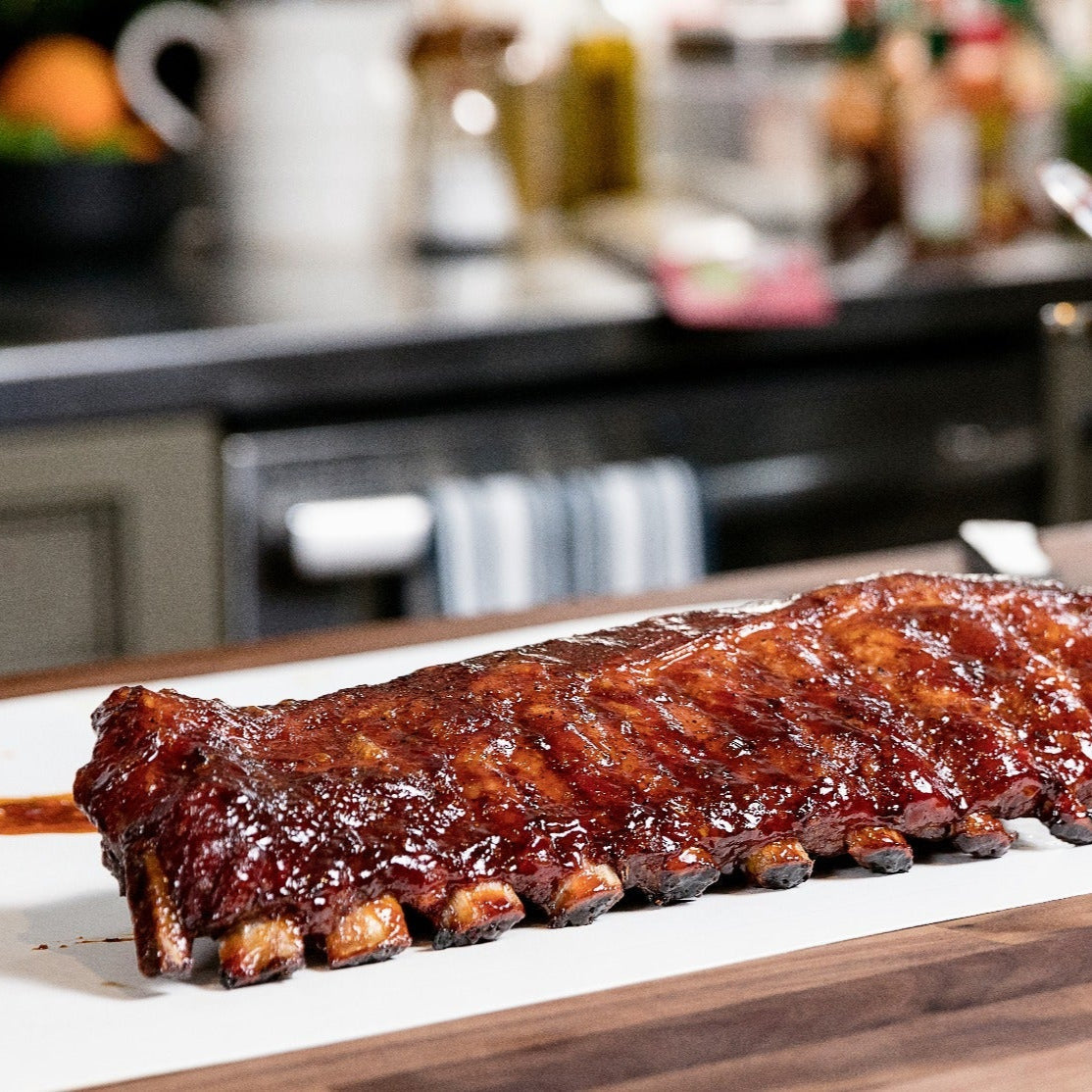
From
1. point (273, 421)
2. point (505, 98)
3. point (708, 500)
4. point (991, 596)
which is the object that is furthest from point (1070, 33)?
point (991, 596)

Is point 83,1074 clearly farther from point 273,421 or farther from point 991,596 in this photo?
point 273,421

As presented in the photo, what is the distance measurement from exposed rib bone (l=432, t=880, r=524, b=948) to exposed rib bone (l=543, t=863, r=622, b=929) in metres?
0.02

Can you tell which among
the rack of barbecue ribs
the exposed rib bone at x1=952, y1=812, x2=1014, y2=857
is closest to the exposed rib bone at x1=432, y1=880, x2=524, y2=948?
the rack of barbecue ribs

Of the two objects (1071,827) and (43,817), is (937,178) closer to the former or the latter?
(1071,827)

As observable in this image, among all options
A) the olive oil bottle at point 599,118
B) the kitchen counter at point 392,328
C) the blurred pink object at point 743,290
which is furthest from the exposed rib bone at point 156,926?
the olive oil bottle at point 599,118

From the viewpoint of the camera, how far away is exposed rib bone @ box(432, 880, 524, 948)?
83cm

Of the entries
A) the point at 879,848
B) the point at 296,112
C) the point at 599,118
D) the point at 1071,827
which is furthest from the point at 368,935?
the point at 599,118

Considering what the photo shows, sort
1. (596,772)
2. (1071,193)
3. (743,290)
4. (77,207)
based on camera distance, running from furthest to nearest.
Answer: (77,207)
(743,290)
(1071,193)
(596,772)

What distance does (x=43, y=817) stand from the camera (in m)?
1.03

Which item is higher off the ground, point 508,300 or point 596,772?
point 508,300

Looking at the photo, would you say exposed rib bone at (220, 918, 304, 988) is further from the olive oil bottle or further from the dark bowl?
the olive oil bottle

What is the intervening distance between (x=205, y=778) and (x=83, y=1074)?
0.48 feet

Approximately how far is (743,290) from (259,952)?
1.51 metres

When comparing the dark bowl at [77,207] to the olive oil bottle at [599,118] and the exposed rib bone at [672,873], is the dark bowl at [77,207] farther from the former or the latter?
the exposed rib bone at [672,873]
